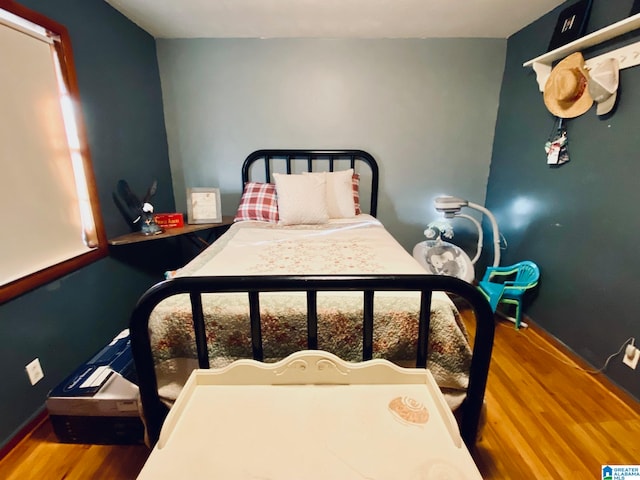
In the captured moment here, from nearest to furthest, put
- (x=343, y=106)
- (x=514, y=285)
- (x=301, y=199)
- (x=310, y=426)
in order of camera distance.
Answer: (x=310, y=426) < (x=514, y=285) < (x=301, y=199) < (x=343, y=106)

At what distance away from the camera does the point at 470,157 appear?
2.77 metres

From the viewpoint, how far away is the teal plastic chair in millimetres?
2152

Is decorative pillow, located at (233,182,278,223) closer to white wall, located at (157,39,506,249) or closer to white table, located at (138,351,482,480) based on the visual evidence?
white wall, located at (157,39,506,249)

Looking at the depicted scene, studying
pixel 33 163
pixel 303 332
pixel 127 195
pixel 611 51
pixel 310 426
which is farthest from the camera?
pixel 127 195

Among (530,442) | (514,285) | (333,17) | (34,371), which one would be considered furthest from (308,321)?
(333,17)

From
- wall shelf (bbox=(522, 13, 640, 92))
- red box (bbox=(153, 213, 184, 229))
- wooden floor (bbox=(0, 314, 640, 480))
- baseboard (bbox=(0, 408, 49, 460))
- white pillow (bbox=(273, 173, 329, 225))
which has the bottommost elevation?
wooden floor (bbox=(0, 314, 640, 480))

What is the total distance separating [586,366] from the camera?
1.79 m

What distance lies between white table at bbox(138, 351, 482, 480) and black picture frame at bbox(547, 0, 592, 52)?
7.21ft

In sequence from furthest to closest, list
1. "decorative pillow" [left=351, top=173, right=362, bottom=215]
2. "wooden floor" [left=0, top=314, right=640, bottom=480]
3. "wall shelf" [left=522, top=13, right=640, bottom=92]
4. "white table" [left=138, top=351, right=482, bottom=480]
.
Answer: "decorative pillow" [left=351, top=173, right=362, bottom=215] < "wall shelf" [left=522, top=13, right=640, bottom=92] < "wooden floor" [left=0, top=314, right=640, bottom=480] < "white table" [left=138, top=351, right=482, bottom=480]

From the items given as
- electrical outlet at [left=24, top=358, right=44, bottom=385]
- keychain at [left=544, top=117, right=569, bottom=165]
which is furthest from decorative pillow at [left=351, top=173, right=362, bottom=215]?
electrical outlet at [left=24, top=358, right=44, bottom=385]

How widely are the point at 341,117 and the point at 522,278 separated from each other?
1.95 meters

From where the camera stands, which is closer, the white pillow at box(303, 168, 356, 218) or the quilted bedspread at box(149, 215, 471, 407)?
the quilted bedspread at box(149, 215, 471, 407)

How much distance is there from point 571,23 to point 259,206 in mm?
2342

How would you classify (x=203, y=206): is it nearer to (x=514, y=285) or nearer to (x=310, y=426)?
(x=310, y=426)
